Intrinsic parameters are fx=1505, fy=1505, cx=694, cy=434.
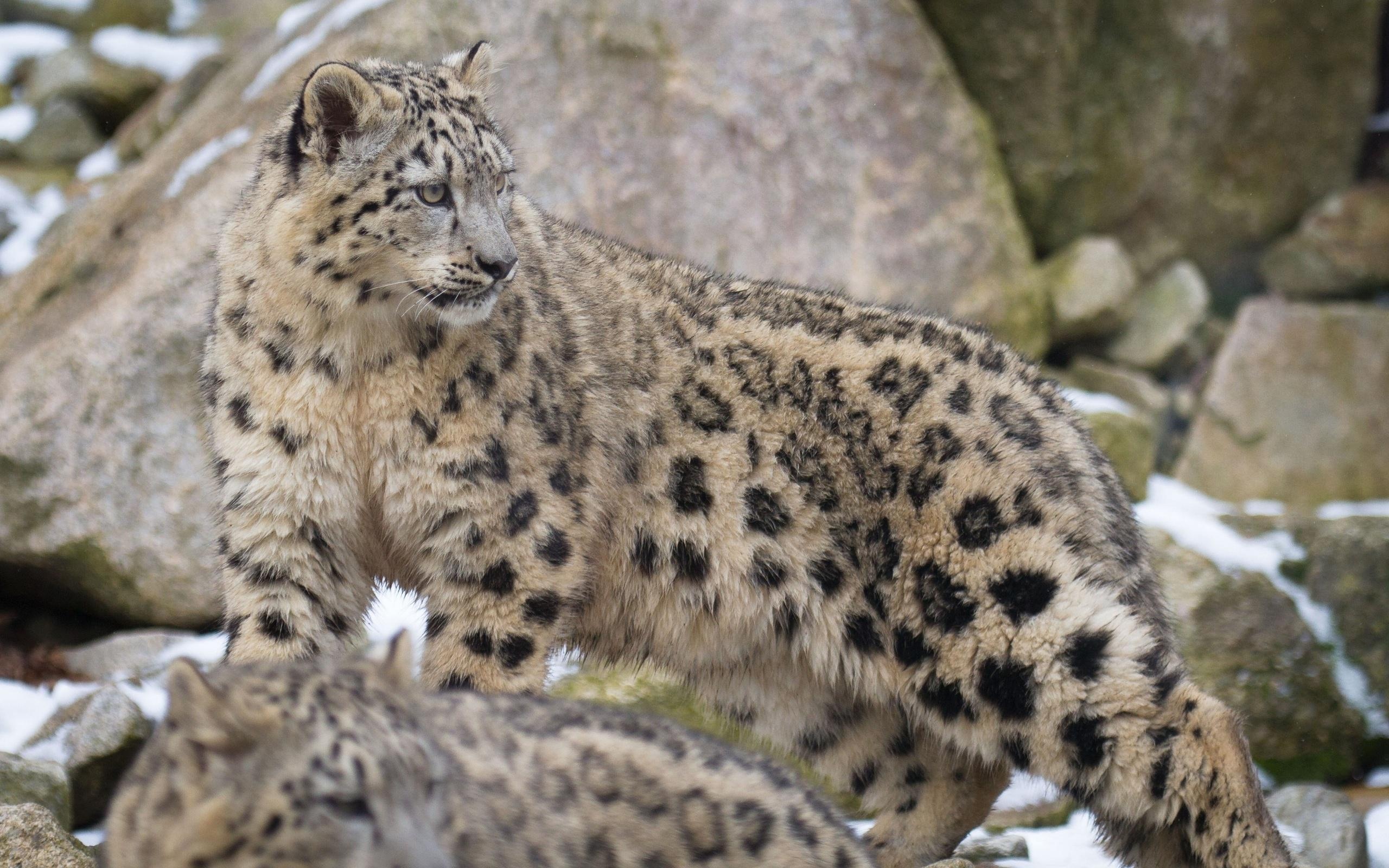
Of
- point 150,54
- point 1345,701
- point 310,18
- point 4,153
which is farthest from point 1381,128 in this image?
point 4,153

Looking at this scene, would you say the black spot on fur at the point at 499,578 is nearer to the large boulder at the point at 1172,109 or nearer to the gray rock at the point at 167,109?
the large boulder at the point at 1172,109

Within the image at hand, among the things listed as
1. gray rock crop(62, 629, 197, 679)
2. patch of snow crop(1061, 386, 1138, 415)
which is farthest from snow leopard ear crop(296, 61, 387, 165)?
patch of snow crop(1061, 386, 1138, 415)

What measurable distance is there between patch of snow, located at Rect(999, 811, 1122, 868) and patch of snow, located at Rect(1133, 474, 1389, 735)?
7.28 feet

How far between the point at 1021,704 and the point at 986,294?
224 inches

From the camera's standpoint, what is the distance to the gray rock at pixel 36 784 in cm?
529

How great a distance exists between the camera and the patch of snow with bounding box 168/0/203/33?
48.1ft

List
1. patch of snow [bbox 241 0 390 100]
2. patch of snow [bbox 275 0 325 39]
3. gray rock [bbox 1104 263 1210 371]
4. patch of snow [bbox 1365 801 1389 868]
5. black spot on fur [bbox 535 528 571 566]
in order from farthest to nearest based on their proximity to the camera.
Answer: gray rock [bbox 1104 263 1210 371]
patch of snow [bbox 275 0 325 39]
patch of snow [bbox 241 0 390 100]
patch of snow [bbox 1365 801 1389 868]
black spot on fur [bbox 535 528 571 566]

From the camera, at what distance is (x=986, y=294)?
10102 millimetres

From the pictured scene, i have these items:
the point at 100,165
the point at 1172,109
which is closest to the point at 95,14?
the point at 100,165

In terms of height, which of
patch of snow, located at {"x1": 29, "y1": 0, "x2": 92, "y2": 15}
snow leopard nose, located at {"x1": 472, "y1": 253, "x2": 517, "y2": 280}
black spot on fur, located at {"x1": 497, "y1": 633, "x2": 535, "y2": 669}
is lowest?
patch of snow, located at {"x1": 29, "y1": 0, "x2": 92, "y2": 15}

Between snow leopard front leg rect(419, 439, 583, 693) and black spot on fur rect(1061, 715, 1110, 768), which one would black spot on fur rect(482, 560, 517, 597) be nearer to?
snow leopard front leg rect(419, 439, 583, 693)

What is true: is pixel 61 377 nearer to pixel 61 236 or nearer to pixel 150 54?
pixel 61 236

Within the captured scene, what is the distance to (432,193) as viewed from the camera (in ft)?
15.0

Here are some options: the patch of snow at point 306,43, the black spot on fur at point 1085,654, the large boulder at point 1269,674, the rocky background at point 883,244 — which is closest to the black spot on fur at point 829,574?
the black spot on fur at point 1085,654
